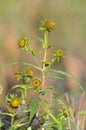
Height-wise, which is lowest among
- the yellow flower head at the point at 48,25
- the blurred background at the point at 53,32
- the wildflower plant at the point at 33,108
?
the wildflower plant at the point at 33,108

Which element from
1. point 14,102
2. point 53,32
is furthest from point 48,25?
point 53,32

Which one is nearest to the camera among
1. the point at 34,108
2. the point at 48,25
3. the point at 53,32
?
the point at 34,108

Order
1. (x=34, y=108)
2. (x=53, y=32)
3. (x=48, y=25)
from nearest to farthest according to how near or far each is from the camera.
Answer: (x=34, y=108) < (x=48, y=25) < (x=53, y=32)

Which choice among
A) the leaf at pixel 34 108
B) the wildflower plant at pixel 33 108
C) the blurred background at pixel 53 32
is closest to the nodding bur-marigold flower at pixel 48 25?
the wildflower plant at pixel 33 108

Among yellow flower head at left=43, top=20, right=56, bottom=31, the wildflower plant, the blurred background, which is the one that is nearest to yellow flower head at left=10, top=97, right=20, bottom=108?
the wildflower plant

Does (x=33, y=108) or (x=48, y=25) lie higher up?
(x=48, y=25)

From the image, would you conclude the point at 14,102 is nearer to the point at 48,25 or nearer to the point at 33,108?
the point at 33,108

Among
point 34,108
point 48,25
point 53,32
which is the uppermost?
point 53,32

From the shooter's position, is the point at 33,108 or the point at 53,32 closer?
the point at 33,108

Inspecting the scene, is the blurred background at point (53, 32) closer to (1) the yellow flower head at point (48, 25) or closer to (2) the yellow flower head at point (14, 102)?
(1) the yellow flower head at point (48, 25)

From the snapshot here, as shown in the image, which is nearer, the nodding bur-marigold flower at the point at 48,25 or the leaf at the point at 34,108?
the leaf at the point at 34,108
